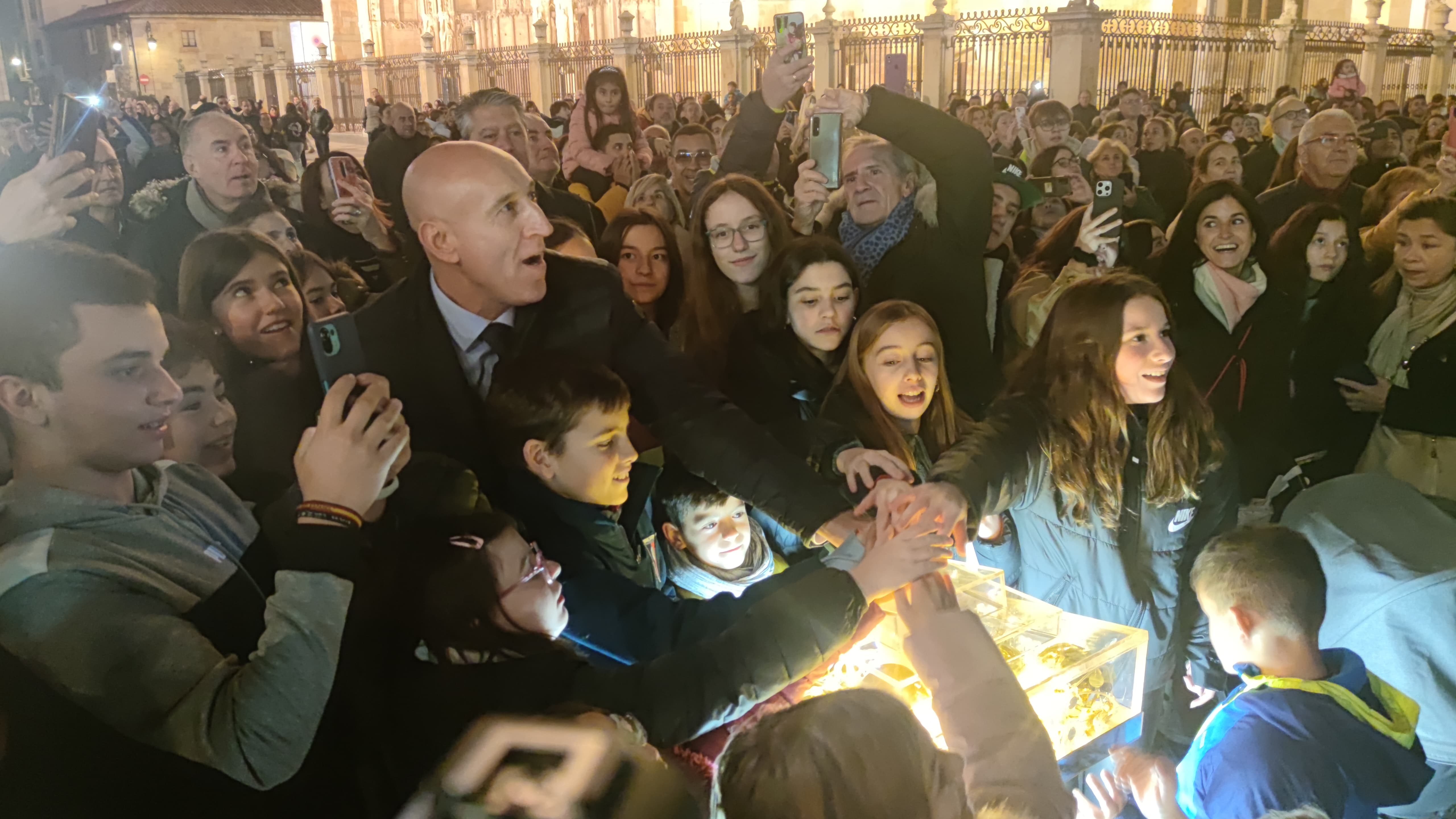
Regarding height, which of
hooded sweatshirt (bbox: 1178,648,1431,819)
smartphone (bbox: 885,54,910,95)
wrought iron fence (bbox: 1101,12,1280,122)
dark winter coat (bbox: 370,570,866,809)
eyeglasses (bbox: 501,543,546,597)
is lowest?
hooded sweatshirt (bbox: 1178,648,1431,819)

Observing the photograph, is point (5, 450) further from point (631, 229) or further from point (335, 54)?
point (335, 54)

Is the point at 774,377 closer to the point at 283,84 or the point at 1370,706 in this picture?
the point at 1370,706

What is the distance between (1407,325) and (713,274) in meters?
2.83

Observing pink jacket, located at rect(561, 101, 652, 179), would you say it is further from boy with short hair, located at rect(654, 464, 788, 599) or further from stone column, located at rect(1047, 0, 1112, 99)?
stone column, located at rect(1047, 0, 1112, 99)

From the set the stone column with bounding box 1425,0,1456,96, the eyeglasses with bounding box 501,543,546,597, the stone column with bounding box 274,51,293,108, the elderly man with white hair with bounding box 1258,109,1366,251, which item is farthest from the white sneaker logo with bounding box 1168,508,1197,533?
the stone column with bounding box 274,51,293,108

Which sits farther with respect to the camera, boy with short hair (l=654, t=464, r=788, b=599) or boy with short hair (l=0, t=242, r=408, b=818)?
boy with short hair (l=654, t=464, r=788, b=599)

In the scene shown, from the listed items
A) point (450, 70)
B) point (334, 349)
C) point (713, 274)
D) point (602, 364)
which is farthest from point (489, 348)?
point (450, 70)

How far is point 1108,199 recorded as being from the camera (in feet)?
11.5

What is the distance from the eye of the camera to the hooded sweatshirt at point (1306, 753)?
1783mm

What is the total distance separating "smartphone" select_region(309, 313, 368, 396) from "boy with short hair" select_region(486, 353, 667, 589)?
0.39 m

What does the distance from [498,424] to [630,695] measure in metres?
0.68

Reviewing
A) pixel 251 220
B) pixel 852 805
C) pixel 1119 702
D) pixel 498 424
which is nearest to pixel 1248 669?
pixel 1119 702

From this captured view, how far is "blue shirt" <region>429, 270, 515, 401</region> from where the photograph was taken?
1998mm

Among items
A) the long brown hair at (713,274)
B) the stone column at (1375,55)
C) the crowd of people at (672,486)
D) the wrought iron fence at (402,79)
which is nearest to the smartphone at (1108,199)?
the crowd of people at (672,486)
